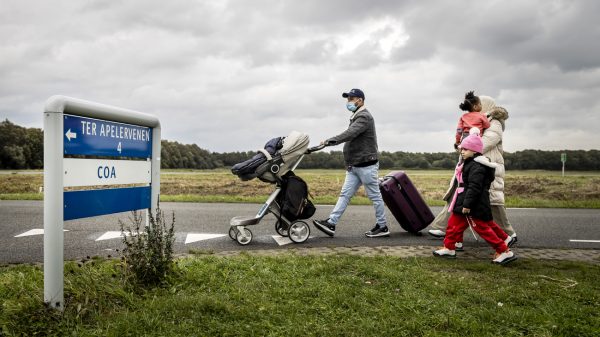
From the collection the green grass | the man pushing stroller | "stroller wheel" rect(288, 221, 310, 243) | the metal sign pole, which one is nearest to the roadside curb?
"stroller wheel" rect(288, 221, 310, 243)

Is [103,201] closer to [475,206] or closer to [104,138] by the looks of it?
[104,138]

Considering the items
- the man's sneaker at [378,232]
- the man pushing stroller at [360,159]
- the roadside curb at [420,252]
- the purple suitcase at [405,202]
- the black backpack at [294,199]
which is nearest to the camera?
the roadside curb at [420,252]

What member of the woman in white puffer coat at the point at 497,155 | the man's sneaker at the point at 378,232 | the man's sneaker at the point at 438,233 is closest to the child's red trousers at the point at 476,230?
the woman in white puffer coat at the point at 497,155

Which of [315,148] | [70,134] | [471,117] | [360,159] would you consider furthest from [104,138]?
[471,117]

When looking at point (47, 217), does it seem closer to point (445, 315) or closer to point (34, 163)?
point (445, 315)

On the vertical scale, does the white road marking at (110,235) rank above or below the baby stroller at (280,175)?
below

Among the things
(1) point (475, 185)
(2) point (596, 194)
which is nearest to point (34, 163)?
(2) point (596, 194)

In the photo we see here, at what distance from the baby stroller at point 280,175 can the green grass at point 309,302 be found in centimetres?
183

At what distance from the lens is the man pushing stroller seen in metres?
7.90

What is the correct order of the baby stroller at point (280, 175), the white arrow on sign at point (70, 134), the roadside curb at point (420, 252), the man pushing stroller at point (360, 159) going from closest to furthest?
the white arrow on sign at point (70, 134) < the roadside curb at point (420, 252) < the baby stroller at point (280, 175) < the man pushing stroller at point (360, 159)

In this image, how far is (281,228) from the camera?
7.70m

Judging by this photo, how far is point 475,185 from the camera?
238 inches

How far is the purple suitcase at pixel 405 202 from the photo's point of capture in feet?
27.0

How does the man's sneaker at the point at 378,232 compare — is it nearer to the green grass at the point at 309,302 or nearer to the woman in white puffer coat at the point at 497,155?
the woman in white puffer coat at the point at 497,155
